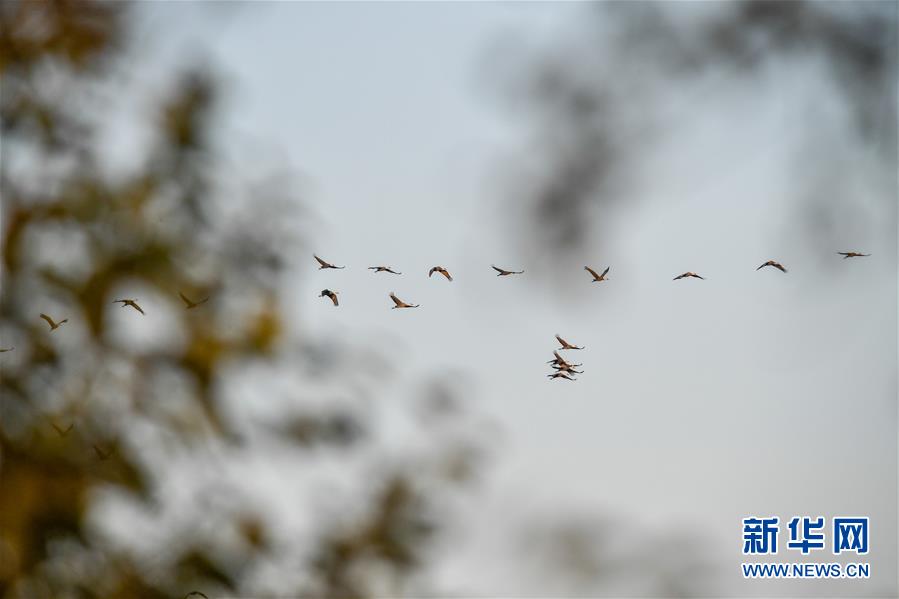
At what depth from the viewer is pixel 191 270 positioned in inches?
172

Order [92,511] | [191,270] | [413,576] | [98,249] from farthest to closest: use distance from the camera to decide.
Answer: [191,270] → [98,249] → [92,511] → [413,576]

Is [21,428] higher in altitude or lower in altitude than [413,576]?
higher

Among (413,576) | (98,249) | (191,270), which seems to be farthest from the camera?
(191,270)

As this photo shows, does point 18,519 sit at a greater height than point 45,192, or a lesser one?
lesser

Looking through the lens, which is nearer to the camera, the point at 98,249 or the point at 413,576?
the point at 413,576

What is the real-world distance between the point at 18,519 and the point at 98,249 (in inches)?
41.2

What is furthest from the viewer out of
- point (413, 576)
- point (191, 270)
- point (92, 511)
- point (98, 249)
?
point (191, 270)

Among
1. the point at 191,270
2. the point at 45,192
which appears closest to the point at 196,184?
the point at 191,270

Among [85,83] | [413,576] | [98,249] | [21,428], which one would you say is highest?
[85,83]

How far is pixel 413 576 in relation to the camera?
3.60 metres

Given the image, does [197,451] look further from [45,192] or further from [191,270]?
[45,192]

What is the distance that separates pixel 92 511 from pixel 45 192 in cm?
119

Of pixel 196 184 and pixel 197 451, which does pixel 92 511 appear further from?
pixel 196 184

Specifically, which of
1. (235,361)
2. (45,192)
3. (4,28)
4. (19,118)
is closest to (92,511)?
(235,361)
